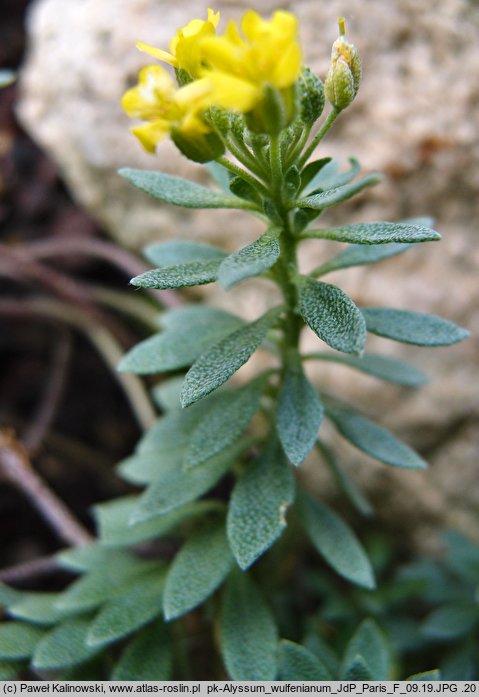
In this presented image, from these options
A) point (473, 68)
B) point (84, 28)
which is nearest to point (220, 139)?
point (473, 68)

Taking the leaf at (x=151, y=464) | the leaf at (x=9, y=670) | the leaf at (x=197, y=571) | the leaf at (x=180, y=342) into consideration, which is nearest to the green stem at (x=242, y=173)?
the leaf at (x=180, y=342)

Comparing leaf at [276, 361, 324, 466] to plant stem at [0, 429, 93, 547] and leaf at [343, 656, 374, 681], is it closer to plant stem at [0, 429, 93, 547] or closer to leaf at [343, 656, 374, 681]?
leaf at [343, 656, 374, 681]

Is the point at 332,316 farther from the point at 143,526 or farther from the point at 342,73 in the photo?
the point at 143,526

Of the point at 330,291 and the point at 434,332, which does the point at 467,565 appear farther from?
the point at 330,291

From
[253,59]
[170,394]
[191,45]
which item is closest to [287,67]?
[253,59]

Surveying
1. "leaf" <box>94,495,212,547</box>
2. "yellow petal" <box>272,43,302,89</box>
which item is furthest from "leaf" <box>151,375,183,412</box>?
"yellow petal" <box>272,43,302,89</box>
